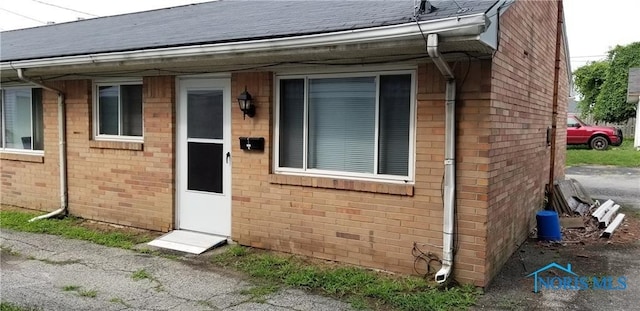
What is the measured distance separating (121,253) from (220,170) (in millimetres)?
1549

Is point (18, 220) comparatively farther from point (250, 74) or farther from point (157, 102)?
point (250, 74)

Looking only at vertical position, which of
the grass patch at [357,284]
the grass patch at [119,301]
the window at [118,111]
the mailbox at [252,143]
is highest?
the window at [118,111]

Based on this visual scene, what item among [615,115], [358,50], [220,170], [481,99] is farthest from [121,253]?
[615,115]

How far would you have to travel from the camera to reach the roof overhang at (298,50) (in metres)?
3.90

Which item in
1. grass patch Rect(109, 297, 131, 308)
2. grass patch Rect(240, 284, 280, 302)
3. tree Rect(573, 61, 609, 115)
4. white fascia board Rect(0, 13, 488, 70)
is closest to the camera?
white fascia board Rect(0, 13, 488, 70)

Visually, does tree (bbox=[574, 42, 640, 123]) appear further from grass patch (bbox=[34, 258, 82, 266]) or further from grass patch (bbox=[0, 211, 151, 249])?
grass patch (bbox=[34, 258, 82, 266])

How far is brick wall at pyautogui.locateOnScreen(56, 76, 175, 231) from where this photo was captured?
666 centimetres

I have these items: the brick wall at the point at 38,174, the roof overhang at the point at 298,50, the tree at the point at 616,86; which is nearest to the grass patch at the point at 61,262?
the roof overhang at the point at 298,50

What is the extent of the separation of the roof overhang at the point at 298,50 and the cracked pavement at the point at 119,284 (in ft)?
7.53

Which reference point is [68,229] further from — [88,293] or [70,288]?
[88,293]

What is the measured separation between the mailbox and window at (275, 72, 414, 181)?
0.71 ft

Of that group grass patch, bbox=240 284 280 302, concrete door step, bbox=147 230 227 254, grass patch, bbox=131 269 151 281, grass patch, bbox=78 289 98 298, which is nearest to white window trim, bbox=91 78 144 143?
concrete door step, bbox=147 230 227 254

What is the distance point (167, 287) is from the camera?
4.79 m

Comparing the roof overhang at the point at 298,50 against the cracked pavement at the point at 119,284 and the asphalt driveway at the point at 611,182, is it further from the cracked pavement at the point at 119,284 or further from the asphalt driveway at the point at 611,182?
the asphalt driveway at the point at 611,182
